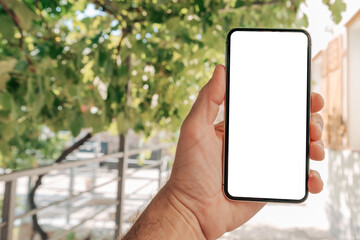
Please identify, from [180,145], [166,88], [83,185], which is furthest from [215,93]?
[83,185]

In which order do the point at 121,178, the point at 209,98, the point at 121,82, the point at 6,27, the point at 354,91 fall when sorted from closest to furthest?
the point at 209,98 → the point at 6,27 → the point at 121,82 → the point at 121,178 → the point at 354,91

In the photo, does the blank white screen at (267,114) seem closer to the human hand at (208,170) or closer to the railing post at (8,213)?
the human hand at (208,170)

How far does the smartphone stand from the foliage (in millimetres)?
469

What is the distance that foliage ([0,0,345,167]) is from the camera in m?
0.98

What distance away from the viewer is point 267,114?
0.76 m

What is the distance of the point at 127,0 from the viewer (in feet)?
4.25

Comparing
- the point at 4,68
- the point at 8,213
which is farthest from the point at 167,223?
the point at 8,213

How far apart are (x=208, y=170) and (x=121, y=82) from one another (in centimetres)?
75

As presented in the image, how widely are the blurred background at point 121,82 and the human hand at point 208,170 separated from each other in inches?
7.5

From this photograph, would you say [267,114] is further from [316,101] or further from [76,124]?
[76,124]

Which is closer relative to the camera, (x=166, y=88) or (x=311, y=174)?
(x=311, y=174)

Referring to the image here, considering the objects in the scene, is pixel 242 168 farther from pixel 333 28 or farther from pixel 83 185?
pixel 83 185

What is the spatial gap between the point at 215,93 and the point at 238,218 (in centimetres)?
24

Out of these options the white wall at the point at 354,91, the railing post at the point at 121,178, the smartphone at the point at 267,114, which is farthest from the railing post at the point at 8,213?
the white wall at the point at 354,91
